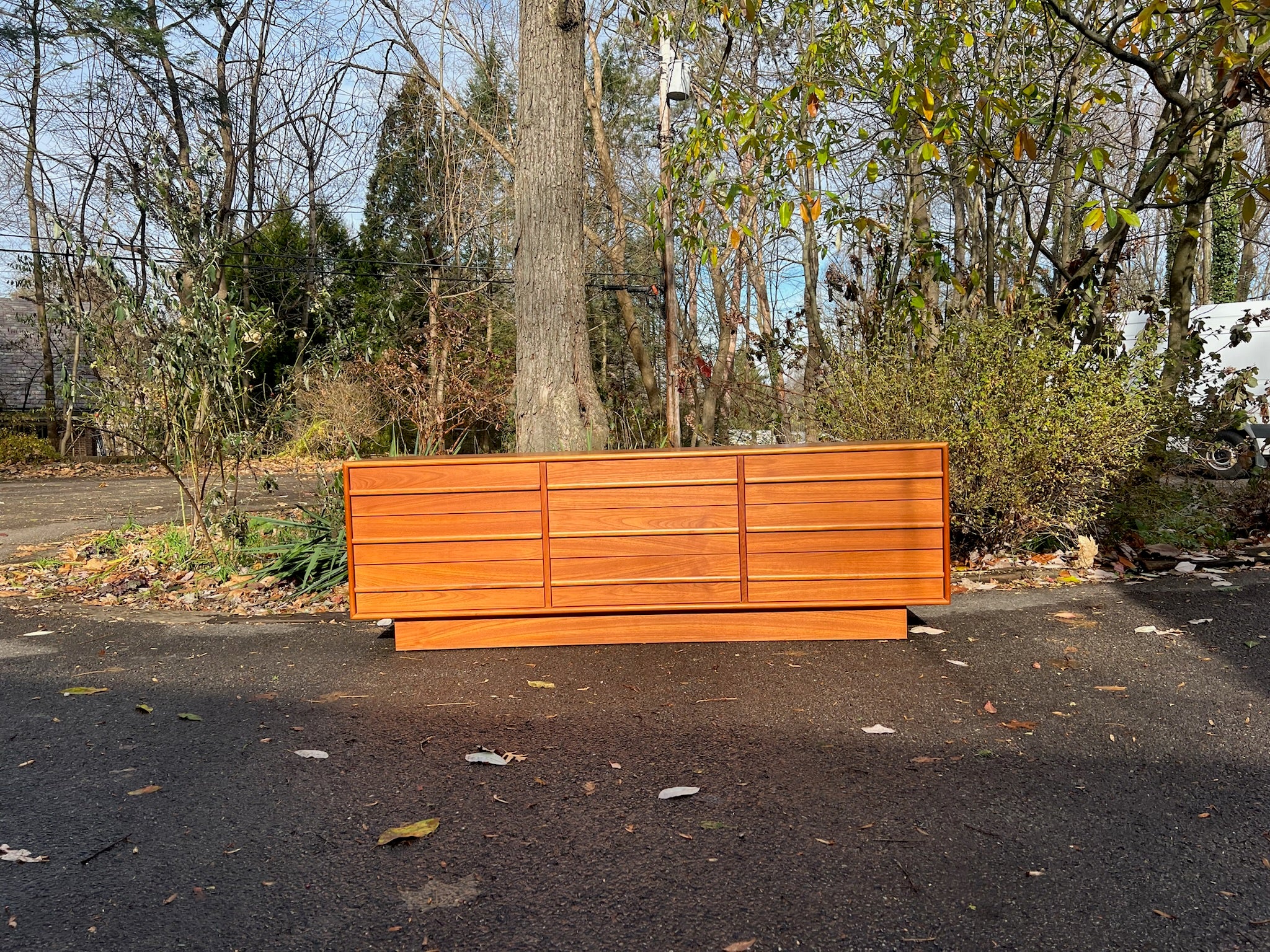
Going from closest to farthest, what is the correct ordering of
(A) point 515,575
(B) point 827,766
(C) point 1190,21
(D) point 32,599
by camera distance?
1. (B) point 827,766
2. (A) point 515,575
3. (D) point 32,599
4. (C) point 1190,21

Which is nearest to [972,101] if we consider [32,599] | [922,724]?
[922,724]

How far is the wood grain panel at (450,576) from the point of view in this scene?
509cm

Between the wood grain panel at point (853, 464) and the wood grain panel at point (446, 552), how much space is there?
1338mm

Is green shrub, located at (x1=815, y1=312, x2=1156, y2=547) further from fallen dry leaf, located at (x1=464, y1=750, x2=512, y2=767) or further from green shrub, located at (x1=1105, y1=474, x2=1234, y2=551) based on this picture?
fallen dry leaf, located at (x1=464, y1=750, x2=512, y2=767)

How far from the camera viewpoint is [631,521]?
16.6 ft

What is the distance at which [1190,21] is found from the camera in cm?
841

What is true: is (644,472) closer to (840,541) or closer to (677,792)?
(840,541)

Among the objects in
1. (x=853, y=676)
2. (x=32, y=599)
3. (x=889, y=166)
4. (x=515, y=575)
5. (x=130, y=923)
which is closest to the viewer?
(x=130, y=923)

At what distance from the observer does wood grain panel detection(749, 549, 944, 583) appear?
5012 millimetres

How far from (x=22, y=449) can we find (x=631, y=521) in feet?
67.7

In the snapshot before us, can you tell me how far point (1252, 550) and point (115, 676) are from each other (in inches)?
306

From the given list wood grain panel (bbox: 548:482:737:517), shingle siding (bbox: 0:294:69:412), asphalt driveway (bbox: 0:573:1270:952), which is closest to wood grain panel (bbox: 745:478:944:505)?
wood grain panel (bbox: 548:482:737:517)

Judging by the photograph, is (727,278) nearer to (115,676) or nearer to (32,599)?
(32,599)

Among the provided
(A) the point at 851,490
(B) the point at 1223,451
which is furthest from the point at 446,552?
(B) the point at 1223,451
